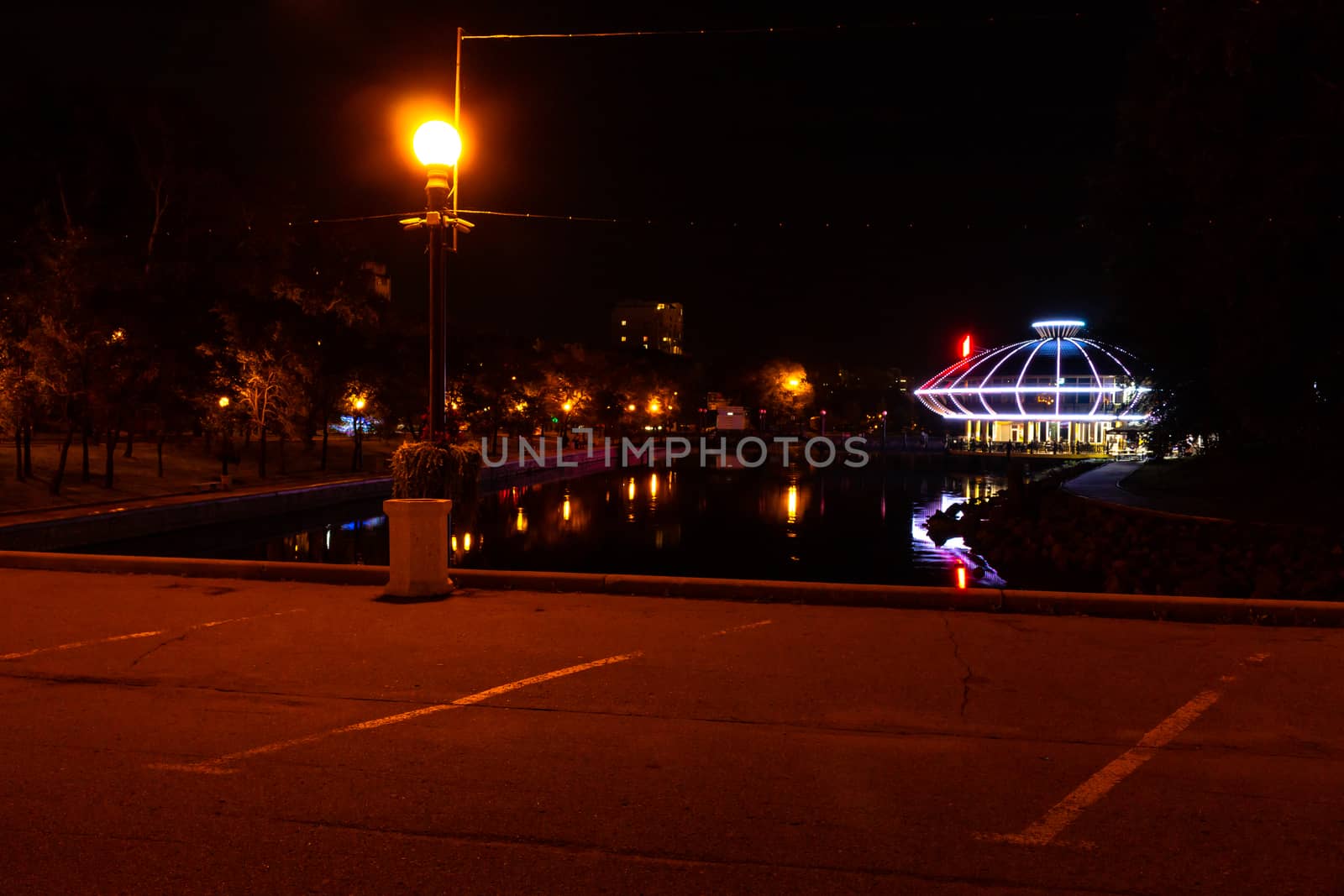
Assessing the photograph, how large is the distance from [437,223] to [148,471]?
92.1 ft

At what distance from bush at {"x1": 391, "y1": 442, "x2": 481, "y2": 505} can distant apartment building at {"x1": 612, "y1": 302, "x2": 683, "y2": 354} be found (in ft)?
548

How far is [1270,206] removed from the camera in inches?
597

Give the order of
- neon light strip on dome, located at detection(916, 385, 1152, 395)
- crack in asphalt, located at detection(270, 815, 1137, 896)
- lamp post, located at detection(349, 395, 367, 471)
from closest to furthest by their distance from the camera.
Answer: crack in asphalt, located at detection(270, 815, 1137, 896) < lamp post, located at detection(349, 395, 367, 471) < neon light strip on dome, located at detection(916, 385, 1152, 395)

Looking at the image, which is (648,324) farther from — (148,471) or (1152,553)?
(1152,553)

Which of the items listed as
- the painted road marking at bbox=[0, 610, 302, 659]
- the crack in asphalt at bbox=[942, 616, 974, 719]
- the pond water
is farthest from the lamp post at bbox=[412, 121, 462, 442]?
the crack in asphalt at bbox=[942, 616, 974, 719]

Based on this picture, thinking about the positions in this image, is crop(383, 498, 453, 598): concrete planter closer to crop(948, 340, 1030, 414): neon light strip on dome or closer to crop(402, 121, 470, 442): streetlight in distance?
crop(402, 121, 470, 442): streetlight in distance

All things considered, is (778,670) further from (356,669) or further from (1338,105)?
(1338,105)

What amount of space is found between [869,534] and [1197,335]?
449 inches

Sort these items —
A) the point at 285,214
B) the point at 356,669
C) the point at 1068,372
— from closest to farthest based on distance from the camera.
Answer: the point at 356,669 → the point at 285,214 → the point at 1068,372

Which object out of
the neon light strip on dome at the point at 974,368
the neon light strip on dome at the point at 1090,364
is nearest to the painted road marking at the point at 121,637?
the neon light strip on dome at the point at 1090,364

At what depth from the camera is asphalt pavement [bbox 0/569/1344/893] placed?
3967mm

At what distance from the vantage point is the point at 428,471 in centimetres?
1013

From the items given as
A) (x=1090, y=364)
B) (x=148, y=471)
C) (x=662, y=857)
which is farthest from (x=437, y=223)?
(x=1090, y=364)

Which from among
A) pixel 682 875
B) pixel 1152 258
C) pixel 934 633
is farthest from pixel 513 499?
pixel 682 875
